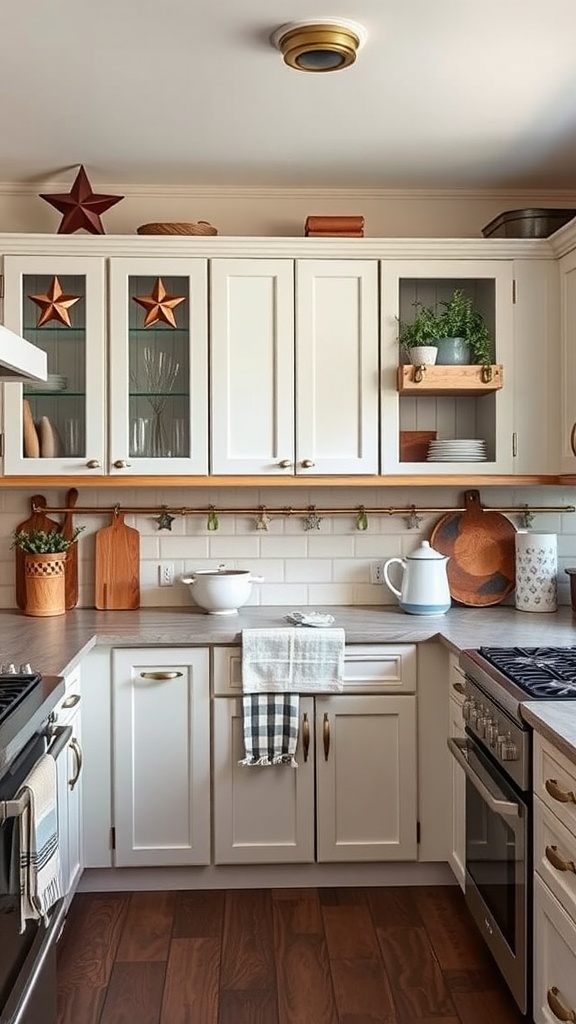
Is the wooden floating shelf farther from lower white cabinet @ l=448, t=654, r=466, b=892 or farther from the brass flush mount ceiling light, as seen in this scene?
the brass flush mount ceiling light

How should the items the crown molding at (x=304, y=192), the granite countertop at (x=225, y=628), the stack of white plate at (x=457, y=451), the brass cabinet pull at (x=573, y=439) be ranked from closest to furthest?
the granite countertop at (x=225, y=628)
the brass cabinet pull at (x=573, y=439)
the stack of white plate at (x=457, y=451)
the crown molding at (x=304, y=192)

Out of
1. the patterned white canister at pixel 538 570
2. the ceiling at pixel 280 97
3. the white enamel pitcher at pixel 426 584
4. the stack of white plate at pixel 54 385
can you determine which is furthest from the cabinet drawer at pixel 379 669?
the ceiling at pixel 280 97

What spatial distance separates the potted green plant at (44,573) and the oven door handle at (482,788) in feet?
4.93

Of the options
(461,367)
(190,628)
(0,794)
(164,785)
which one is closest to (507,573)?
(461,367)

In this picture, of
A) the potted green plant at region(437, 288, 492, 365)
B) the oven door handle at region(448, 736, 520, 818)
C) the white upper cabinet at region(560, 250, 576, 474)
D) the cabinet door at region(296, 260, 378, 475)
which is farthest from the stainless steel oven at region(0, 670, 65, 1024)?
the white upper cabinet at region(560, 250, 576, 474)

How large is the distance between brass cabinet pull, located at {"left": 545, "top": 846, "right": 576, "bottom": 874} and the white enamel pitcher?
1.36 metres

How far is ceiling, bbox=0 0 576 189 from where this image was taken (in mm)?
2268

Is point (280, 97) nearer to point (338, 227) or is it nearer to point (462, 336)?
point (338, 227)

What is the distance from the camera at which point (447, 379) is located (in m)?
3.26

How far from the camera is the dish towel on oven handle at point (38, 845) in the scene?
184 centimetres

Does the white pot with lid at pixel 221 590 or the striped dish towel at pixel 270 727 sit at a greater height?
the white pot with lid at pixel 221 590

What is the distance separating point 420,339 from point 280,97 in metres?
0.95

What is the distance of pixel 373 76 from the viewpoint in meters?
2.58

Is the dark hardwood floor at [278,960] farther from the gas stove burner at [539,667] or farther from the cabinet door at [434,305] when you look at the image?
the cabinet door at [434,305]
